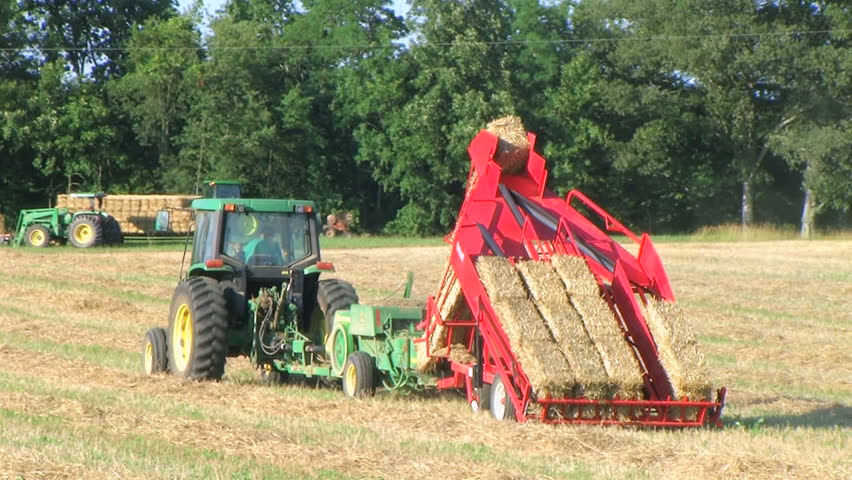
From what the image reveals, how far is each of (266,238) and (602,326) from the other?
159 inches

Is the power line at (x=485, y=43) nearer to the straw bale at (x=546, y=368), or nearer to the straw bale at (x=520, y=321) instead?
the straw bale at (x=520, y=321)

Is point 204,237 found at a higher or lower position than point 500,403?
higher

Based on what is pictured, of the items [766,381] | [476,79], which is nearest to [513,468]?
[766,381]

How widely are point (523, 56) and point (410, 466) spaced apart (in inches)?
1769

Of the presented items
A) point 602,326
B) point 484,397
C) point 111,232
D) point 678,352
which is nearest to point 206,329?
point 484,397

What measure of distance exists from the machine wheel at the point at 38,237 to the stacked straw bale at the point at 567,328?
27674 millimetres

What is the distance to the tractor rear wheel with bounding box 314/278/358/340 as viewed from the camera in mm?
11961

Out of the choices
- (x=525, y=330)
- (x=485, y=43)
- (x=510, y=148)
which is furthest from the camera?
(x=485, y=43)

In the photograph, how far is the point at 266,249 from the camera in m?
12.4

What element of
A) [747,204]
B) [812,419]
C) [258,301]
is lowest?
[812,419]

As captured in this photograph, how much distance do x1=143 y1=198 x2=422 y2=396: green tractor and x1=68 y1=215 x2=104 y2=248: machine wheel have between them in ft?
75.2

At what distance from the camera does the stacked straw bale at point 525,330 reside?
9203 mm

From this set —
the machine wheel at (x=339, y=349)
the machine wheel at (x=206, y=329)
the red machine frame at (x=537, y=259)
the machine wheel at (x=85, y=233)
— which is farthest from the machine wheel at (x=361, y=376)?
the machine wheel at (x=85, y=233)

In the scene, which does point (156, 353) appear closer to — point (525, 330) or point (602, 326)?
point (525, 330)
